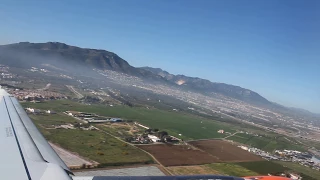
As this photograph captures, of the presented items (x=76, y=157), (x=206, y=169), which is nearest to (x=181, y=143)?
(x=206, y=169)

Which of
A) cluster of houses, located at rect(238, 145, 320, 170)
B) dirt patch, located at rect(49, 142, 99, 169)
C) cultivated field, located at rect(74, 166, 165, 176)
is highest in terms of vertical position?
cluster of houses, located at rect(238, 145, 320, 170)

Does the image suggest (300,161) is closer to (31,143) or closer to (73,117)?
(73,117)

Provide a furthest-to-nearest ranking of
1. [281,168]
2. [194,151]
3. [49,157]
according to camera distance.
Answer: [194,151], [281,168], [49,157]

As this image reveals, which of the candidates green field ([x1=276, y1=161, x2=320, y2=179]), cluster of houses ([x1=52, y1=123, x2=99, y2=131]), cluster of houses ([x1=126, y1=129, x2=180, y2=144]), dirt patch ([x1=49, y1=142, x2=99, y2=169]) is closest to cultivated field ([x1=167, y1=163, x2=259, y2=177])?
dirt patch ([x1=49, y1=142, x2=99, y2=169])

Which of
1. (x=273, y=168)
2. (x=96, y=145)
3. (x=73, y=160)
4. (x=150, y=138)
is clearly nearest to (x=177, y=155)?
(x=150, y=138)

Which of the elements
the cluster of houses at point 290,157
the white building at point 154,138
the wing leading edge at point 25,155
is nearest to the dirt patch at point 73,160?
the wing leading edge at point 25,155

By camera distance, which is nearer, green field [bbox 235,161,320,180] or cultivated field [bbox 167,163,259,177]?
cultivated field [bbox 167,163,259,177]

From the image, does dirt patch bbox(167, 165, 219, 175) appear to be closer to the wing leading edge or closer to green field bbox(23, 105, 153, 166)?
green field bbox(23, 105, 153, 166)

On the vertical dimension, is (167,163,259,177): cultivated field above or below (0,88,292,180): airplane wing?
below
